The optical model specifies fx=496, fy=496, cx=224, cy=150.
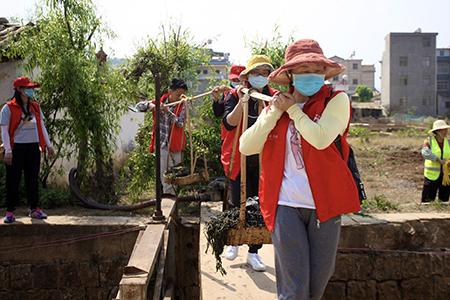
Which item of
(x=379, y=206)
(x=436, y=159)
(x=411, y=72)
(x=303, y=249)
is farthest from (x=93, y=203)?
(x=411, y=72)

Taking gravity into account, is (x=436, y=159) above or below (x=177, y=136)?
below

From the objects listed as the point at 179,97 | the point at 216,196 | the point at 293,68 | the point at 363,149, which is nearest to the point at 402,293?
the point at 216,196

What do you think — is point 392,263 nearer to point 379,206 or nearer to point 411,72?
point 379,206

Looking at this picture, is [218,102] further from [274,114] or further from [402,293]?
[402,293]

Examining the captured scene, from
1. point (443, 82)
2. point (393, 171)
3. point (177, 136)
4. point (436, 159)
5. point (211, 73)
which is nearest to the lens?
point (177, 136)

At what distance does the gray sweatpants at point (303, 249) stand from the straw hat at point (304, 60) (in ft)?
2.68

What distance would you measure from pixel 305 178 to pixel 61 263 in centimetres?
459

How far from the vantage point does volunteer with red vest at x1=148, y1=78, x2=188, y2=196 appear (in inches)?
271

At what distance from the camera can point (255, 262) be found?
15.8 ft

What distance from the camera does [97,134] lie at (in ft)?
25.8

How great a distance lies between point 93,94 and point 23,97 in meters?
1.52

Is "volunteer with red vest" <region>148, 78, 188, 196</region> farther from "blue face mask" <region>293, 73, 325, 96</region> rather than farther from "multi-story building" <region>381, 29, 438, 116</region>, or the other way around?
"multi-story building" <region>381, 29, 438, 116</region>

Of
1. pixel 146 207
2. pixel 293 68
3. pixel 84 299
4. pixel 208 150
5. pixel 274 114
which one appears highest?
pixel 293 68

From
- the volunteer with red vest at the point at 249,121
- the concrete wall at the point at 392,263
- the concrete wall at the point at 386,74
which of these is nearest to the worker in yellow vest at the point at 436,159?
the concrete wall at the point at 392,263
